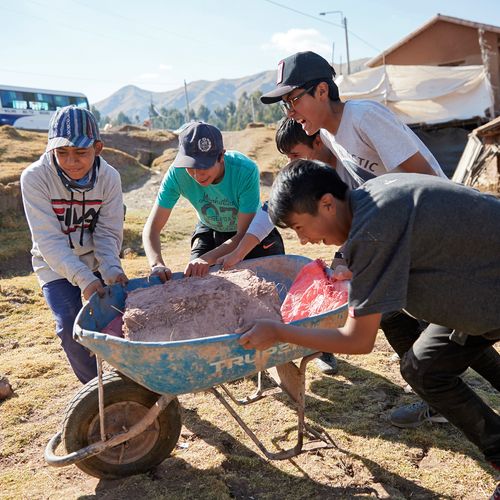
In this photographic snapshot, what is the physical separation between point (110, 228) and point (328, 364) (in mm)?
1733

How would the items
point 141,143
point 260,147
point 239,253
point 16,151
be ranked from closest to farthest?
point 239,253, point 16,151, point 260,147, point 141,143

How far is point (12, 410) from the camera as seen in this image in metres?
3.39

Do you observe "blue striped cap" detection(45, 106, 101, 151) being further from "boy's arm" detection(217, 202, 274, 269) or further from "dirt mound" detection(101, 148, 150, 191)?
"dirt mound" detection(101, 148, 150, 191)

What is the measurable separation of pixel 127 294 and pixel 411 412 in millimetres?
1641

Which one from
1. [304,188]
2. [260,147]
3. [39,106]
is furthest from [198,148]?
[39,106]

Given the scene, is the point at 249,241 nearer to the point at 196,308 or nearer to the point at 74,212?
the point at 196,308

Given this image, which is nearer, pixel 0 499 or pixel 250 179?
pixel 0 499

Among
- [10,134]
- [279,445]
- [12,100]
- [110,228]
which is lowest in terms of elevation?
[279,445]

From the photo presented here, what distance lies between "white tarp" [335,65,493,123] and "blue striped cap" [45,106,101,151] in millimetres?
14538

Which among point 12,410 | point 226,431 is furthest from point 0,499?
point 226,431

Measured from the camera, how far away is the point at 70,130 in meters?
2.71

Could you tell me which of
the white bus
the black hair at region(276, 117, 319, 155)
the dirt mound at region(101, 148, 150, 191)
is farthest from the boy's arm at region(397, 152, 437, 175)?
the white bus

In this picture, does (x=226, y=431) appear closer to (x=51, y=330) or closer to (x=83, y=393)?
(x=83, y=393)

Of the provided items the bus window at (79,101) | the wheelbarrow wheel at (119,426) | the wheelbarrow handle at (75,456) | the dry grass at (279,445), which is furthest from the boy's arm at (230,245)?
the bus window at (79,101)
